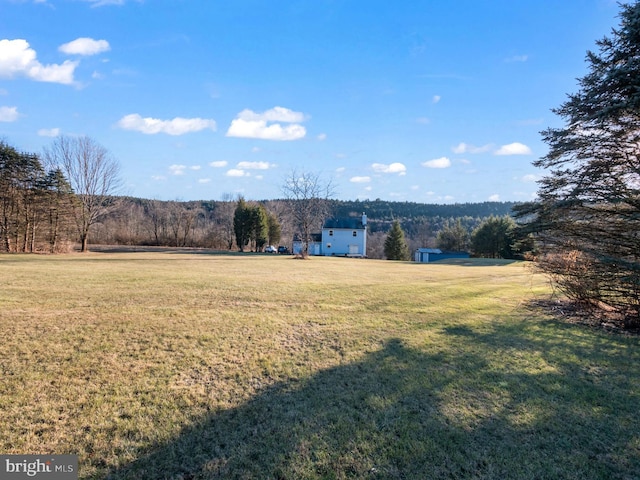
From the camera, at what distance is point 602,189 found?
24.8ft

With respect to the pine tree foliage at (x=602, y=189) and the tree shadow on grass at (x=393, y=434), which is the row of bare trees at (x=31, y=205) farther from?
the pine tree foliage at (x=602, y=189)

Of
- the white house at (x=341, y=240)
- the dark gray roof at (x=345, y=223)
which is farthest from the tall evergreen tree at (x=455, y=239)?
the dark gray roof at (x=345, y=223)

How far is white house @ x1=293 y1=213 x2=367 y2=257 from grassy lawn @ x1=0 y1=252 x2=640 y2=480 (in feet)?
156

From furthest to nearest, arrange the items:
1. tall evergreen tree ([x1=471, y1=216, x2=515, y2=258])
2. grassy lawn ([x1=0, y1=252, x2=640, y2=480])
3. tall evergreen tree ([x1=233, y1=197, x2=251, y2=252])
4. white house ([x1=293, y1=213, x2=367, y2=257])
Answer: white house ([x1=293, y1=213, x2=367, y2=257]), tall evergreen tree ([x1=233, y1=197, x2=251, y2=252]), tall evergreen tree ([x1=471, y1=216, x2=515, y2=258]), grassy lawn ([x1=0, y1=252, x2=640, y2=480])

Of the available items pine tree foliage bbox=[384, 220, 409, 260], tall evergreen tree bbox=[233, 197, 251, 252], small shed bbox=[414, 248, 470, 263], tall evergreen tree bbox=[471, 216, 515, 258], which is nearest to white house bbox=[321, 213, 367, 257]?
pine tree foliage bbox=[384, 220, 409, 260]

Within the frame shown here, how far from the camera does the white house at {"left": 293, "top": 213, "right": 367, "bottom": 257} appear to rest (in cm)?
5525

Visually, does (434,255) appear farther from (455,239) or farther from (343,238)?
(343,238)

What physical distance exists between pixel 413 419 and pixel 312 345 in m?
2.45

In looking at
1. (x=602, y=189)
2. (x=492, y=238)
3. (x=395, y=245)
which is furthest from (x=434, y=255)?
(x=602, y=189)

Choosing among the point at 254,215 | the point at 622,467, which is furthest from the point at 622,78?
the point at 254,215

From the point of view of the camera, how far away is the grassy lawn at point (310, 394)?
2824 mm

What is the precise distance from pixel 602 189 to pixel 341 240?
48.2 metres

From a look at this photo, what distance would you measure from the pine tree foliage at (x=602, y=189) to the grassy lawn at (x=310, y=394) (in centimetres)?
166

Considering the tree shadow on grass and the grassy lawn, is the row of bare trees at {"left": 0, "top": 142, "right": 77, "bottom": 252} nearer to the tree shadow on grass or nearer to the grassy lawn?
the grassy lawn
